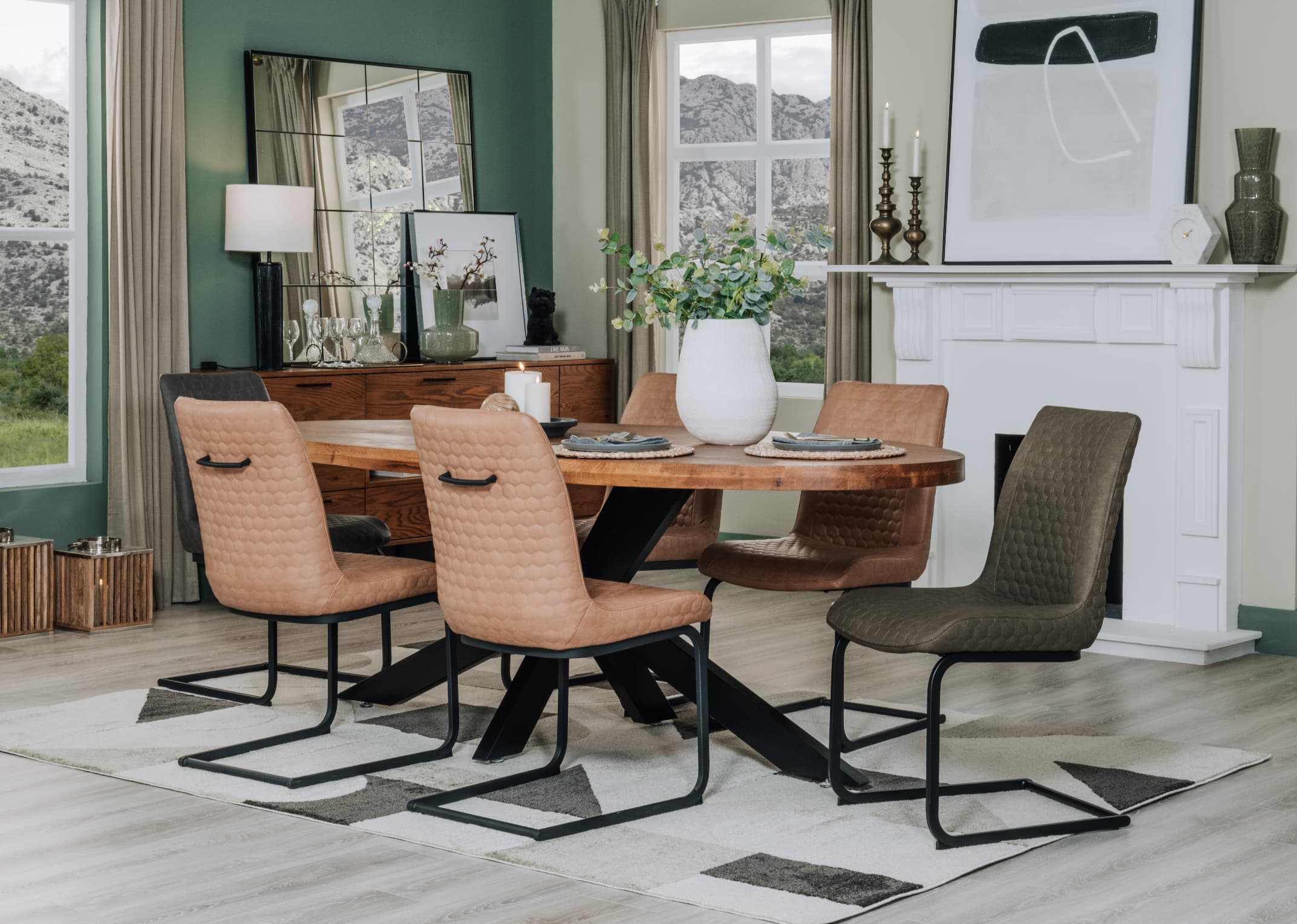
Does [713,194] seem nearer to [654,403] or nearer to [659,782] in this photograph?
[654,403]

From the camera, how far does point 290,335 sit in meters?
6.55

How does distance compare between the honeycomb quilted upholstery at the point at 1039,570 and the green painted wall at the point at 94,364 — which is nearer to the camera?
the honeycomb quilted upholstery at the point at 1039,570

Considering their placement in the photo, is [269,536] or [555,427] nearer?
[269,536]

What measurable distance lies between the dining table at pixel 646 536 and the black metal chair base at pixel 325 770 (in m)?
0.12

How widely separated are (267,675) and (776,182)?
3.39 metres

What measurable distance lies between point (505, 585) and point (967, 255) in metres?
3.06

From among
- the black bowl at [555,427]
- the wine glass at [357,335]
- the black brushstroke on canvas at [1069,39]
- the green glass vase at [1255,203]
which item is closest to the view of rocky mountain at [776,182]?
the black brushstroke on canvas at [1069,39]

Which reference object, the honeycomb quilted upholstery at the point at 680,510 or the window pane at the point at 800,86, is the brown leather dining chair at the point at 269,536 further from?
the window pane at the point at 800,86

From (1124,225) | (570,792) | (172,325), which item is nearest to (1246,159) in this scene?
(1124,225)

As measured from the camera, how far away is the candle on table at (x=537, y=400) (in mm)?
3943

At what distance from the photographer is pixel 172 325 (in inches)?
239

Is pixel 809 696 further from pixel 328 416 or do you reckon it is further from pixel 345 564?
pixel 328 416

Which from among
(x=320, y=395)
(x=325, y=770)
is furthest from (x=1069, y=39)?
(x=325, y=770)

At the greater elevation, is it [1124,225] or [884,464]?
[1124,225]
